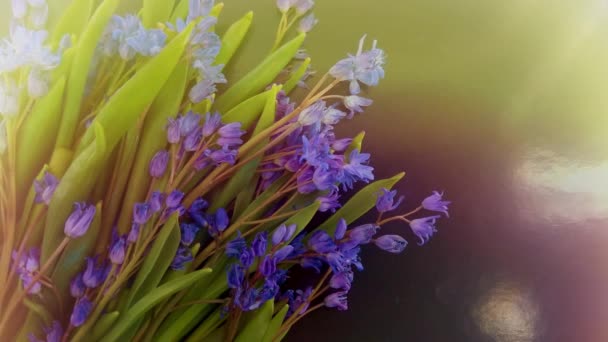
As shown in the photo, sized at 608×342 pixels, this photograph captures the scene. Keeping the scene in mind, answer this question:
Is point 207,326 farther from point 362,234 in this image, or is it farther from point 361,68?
point 361,68

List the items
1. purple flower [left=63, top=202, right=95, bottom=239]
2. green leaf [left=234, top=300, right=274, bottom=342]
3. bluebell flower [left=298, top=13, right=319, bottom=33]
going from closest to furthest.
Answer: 1. purple flower [left=63, top=202, right=95, bottom=239]
2. green leaf [left=234, top=300, right=274, bottom=342]
3. bluebell flower [left=298, top=13, right=319, bottom=33]

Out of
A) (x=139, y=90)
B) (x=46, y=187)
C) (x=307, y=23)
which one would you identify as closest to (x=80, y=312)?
(x=46, y=187)

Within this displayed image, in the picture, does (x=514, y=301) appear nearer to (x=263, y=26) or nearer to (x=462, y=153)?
(x=462, y=153)

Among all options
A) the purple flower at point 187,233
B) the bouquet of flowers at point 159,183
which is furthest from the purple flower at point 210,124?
the purple flower at point 187,233

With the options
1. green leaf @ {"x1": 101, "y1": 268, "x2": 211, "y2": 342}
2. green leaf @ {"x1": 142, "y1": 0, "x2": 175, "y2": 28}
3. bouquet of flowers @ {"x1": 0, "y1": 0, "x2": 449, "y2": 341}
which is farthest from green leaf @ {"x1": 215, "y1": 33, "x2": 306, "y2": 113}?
green leaf @ {"x1": 101, "y1": 268, "x2": 211, "y2": 342}

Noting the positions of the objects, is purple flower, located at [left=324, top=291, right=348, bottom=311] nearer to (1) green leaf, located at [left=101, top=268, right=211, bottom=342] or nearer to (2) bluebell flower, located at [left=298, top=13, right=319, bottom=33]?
(1) green leaf, located at [left=101, top=268, right=211, bottom=342]

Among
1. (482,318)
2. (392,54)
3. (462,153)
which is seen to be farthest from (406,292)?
(392,54)

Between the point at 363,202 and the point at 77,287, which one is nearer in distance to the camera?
the point at 77,287
